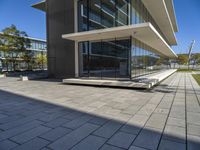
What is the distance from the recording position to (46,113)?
495 centimetres

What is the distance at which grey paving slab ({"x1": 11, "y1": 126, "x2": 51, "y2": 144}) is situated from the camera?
3200 mm

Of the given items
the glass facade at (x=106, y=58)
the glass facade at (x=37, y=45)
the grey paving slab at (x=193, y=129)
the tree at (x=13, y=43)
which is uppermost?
the glass facade at (x=37, y=45)

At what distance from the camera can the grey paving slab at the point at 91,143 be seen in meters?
2.88

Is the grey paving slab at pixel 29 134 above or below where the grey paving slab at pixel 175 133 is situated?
below

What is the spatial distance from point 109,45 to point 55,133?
9.77 m

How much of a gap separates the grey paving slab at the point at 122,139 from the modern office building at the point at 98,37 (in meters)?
7.08

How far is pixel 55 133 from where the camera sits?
11.4 feet

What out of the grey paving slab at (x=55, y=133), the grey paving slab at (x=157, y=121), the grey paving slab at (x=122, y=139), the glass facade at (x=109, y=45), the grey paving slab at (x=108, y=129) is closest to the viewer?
the grey paving slab at (x=122, y=139)

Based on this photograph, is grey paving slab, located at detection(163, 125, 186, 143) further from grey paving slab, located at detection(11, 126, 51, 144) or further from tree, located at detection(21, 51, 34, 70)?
tree, located at detection(21, 51, 34, 70)

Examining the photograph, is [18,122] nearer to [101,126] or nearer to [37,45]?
[101,126]

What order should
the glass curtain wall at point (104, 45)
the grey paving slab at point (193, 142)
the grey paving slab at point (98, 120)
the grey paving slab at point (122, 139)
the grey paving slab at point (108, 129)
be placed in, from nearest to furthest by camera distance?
the grey paving slab at point (193, 142)
the grey paving slab at point (122, 139)
the grey paving slab at point (108, 129)
the grey paving slab at point (98, 120)
the glass curtain wall at point (104, 45)

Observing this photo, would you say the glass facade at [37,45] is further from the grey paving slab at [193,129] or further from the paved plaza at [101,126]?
the grey paving slab at [193,129]

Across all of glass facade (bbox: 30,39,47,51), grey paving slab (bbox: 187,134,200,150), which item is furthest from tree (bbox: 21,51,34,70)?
grey paving slab (bbox: 187,134,200,150)

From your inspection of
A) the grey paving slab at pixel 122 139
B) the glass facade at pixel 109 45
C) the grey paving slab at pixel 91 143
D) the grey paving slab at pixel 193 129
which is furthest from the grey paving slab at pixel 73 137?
the glass facade at pixel 109 45
